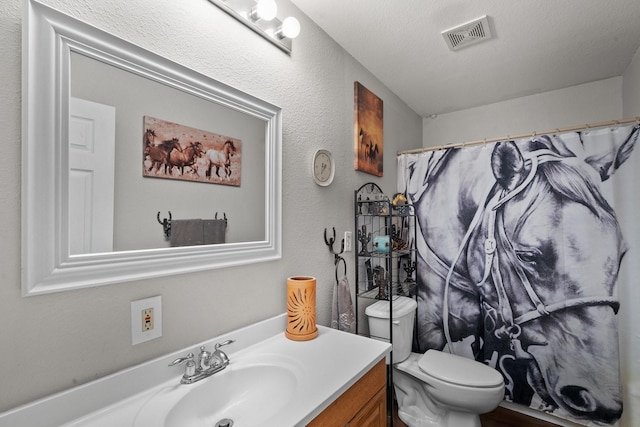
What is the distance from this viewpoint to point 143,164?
0.90 metres

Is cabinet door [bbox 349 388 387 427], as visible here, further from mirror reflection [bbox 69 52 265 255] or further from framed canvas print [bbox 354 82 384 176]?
framed canvas print [bbox 354 82 384 176]

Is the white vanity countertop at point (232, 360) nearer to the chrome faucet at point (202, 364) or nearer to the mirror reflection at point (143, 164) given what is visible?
the chrome faucet at point (202, 364)

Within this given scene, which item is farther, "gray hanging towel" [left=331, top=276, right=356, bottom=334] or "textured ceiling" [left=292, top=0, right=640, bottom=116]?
"gray hanging towel" [left=331, top=276, right=356, bottom=334]

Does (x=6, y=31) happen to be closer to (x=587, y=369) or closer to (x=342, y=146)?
(x=342, y=146)

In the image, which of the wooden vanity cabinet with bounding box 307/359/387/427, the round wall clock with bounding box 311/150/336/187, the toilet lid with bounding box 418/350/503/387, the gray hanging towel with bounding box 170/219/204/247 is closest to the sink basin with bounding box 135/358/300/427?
the wooden vanity cabinet with bounding box 307/359/387/427

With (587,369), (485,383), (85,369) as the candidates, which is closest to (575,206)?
(587,369)

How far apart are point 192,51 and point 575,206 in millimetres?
2200

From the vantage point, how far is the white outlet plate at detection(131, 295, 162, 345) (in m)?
0.86

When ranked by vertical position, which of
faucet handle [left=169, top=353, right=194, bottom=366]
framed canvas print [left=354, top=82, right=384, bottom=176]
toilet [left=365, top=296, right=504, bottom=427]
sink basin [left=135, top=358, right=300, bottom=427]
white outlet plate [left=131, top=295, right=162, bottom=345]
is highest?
framed canvas print [left=354, top=82, right=384, bottom=176]

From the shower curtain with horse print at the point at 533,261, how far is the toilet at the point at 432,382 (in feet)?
1.21

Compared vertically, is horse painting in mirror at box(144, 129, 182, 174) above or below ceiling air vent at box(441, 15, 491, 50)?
below

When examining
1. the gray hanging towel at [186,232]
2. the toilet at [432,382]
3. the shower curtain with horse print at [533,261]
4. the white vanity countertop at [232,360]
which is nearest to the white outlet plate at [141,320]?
the white vanity countertop at [232,360]

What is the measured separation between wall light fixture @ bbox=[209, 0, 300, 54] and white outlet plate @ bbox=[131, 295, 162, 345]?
41.7 inches

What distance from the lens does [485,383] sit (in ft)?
5.17
